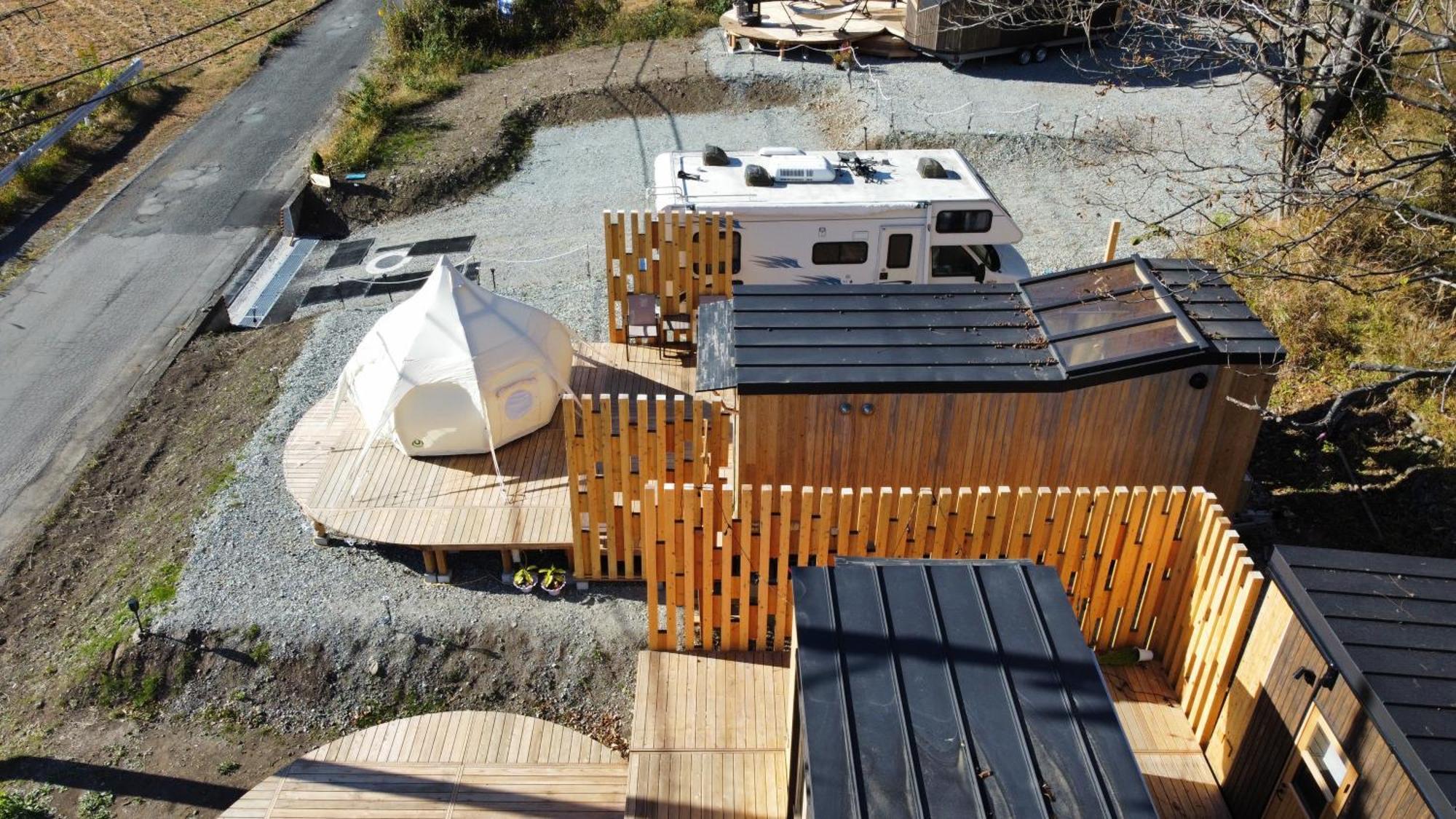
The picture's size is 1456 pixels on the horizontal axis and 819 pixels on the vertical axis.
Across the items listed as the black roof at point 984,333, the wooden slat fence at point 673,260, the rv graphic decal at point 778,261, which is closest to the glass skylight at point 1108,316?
the black roof at point 984,333

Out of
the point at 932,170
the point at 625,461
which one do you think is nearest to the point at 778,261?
the point at 932,170

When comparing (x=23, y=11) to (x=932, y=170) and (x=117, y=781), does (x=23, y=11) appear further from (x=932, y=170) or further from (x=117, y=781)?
(x=117, y=781)

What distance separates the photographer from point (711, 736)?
7.65 m

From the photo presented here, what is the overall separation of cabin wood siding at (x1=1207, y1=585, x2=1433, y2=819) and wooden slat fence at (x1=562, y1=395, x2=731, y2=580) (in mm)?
4936

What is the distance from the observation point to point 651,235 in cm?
1390

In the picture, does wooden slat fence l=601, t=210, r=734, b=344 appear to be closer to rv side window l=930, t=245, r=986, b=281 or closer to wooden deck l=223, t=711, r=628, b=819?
rv side window l=930, t=245, r=986, b=281

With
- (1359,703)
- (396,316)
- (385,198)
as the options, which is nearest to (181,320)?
(385,198)

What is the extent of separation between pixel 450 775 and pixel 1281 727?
20.8 feet

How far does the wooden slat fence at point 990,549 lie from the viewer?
7723 mm

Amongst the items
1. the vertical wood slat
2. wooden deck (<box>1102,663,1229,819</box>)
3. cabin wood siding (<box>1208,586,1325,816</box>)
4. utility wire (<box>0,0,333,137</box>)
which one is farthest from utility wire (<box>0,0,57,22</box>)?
cabin wood siding (<box>1208,586,1325,816</box>)

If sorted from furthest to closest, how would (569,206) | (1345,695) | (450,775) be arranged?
(569,206) → (450,775) → (1345,695)

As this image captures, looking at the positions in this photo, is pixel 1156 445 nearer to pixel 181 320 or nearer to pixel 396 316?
pixel 396 316

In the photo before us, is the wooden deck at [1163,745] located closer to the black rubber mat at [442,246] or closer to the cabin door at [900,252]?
the cabin door at [900,252]

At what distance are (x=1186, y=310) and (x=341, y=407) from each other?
1056 centimetres
